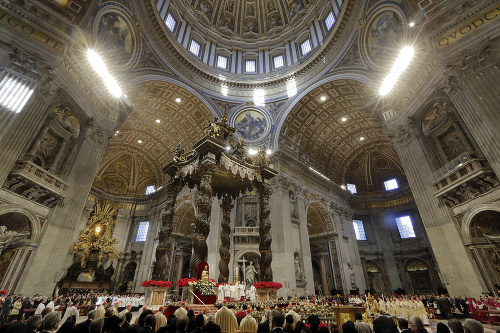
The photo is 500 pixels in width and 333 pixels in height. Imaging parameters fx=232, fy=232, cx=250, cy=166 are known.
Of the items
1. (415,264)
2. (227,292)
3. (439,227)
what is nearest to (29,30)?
(227,292)

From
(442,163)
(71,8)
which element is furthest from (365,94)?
(71,8)

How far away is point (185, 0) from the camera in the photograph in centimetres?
1830

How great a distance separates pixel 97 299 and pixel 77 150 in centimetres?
861

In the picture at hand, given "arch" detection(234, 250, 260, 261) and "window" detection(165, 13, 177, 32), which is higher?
"window" detection(165, 13, 177, 32)

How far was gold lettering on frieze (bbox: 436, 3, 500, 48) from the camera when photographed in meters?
8.11

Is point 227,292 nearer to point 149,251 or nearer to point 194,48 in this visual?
point 149,251

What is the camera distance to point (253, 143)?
18.0m

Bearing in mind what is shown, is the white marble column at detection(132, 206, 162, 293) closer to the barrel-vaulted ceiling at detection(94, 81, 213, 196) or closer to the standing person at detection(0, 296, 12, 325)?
the barrel-vaulted ceiling at detection(94, 81, 213, 196)

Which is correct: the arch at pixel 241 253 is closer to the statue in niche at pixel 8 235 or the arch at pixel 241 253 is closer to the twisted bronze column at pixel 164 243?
the twisted bronze column at pixel 164 243

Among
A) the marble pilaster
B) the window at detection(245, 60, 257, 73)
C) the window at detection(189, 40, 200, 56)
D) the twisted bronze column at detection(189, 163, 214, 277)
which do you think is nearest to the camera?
the twisted bronze column at detection(189, 163, 214, 277)

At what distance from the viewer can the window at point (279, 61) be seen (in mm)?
20089

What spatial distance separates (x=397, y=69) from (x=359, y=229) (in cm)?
1503

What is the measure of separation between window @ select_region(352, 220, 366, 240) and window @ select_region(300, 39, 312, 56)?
50.9 ft

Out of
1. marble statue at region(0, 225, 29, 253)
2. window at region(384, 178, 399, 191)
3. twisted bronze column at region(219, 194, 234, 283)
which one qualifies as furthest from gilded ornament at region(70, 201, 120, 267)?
window at region(384, 178, 399, 191)
